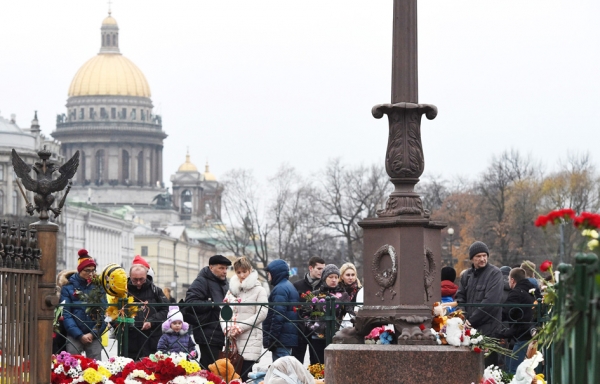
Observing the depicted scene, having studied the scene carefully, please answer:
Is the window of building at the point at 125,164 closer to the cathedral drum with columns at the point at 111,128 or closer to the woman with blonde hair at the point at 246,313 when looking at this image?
the cathedral drum with columns at the point at 111,128

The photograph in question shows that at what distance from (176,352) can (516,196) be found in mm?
58076

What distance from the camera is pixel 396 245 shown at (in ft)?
35.6

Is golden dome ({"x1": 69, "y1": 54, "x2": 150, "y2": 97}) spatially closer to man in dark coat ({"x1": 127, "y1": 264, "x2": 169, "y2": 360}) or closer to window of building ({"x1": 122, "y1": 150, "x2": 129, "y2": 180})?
window of building ({"x1": 122, "y1": 150, "x2": 129, "y2": 180})

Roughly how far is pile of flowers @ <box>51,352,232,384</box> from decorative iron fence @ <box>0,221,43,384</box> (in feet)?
10.3

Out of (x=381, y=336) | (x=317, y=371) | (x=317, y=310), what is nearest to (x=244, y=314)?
(x=317, y=310)

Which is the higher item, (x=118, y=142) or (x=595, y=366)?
(x=118, y=142)

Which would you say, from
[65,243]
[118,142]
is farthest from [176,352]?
[118,142]

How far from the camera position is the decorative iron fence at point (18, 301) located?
24.7 ft

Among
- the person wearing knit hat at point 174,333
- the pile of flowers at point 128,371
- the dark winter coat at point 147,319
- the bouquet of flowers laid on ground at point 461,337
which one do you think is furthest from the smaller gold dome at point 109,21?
the bouquet of flowers laid on ground at point 461,337

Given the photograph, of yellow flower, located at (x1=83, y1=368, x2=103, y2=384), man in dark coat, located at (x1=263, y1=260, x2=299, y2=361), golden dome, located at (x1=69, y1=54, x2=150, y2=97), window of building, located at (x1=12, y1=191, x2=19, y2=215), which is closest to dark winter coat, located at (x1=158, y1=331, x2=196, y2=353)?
man in dark coat, located at (x1=263, y1=260, x2=299, y2=361)

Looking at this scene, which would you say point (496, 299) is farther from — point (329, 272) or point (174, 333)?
point (174, 333)

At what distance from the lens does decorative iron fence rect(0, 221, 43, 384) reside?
7.52 meters

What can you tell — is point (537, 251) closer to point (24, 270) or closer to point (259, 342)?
point (259, 342)

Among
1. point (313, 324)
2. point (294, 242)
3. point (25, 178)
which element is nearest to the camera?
point (25, 178)
